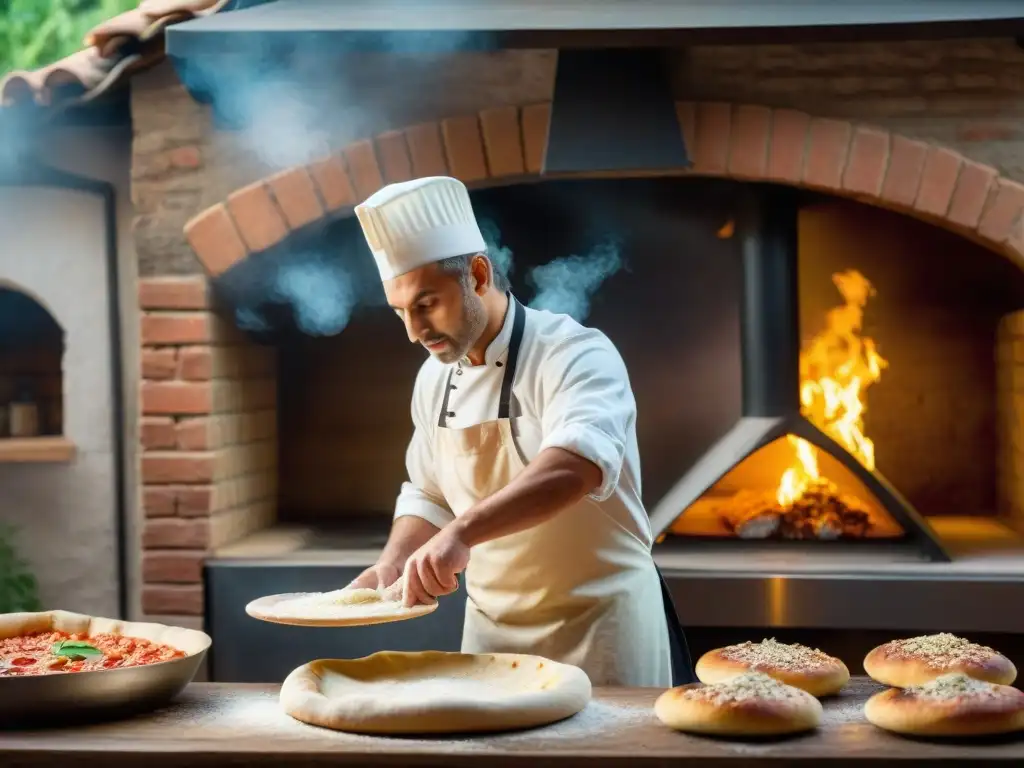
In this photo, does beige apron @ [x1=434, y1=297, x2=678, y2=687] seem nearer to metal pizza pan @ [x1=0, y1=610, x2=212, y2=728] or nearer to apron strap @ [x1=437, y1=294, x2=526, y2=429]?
apron strap @ [x1=437, y1=294, x2=526, y2=429]

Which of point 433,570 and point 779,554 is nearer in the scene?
point 433,570

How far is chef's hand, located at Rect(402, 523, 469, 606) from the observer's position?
200 cm

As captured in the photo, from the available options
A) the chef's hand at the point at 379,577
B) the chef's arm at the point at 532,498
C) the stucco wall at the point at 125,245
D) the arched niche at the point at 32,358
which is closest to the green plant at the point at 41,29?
the arched niche at the point at 32,358

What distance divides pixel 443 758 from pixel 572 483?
1.81ft

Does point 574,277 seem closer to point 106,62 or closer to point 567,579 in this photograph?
point 106,62

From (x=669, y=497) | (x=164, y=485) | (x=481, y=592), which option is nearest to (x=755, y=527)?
(x=669, y=497)

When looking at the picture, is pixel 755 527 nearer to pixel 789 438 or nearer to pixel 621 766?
pixel 789 438

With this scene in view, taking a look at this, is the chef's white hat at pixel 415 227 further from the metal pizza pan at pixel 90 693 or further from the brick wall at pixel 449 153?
the brick wall at pixel 449 153

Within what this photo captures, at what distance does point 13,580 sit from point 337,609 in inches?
93.8

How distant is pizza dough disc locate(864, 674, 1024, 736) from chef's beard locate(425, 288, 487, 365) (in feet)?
3.26

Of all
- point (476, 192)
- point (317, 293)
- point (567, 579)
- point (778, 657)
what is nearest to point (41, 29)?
point (317, 293)

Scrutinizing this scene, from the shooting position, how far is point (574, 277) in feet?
14.7

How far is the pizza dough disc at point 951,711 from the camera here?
1748mm

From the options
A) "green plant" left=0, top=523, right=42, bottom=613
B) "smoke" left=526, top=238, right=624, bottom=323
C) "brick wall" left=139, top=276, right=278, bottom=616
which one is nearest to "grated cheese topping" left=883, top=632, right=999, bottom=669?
"brick wall" left=139, top=276, right=278, bottom=616
